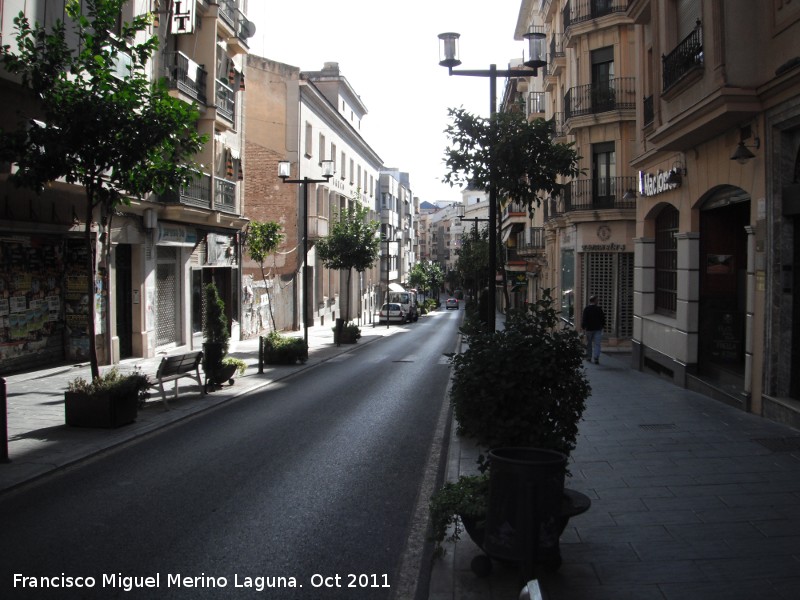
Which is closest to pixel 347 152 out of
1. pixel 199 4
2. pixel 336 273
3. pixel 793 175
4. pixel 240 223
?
pixel 336 273

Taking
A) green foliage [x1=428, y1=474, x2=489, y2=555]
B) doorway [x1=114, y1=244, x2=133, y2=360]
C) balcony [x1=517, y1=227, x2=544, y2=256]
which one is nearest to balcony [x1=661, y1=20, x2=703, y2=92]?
green foliage [x1=428, y1=474, x2=489, y2=555]

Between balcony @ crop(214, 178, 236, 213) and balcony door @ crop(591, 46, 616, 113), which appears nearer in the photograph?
balcony @ crop(214, 178, 236, 213)

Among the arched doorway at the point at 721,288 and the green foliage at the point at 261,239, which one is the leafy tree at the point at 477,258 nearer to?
the green foliage at the point at 261,239

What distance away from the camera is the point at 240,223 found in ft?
Answer: 88.4

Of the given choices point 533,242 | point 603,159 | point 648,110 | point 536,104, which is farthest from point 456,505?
point 536,104

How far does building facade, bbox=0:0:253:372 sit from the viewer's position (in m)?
15.0

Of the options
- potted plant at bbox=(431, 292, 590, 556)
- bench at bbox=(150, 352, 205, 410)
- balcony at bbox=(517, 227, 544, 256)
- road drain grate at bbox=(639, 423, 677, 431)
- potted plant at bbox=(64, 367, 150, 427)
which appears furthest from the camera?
balcony at bbox=(517, 227, 544, 256)

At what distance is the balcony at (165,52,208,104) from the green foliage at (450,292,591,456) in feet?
56.3

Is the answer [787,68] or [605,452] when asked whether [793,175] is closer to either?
[787,68]

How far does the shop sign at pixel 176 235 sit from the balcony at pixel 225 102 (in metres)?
4.23

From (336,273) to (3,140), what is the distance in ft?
121

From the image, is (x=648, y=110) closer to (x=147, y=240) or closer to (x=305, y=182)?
(x=305, y=182)

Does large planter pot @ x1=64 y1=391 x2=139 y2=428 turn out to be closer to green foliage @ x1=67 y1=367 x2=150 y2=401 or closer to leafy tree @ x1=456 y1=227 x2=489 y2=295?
green foliage @ x1=67 y1=367 x2=150 y2=401

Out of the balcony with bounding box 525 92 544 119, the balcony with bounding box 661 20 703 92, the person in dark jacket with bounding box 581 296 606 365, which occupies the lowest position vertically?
the person in dark jacket with bounding box 581 296 606 365
